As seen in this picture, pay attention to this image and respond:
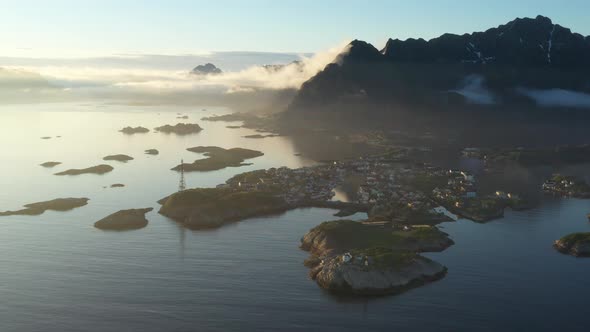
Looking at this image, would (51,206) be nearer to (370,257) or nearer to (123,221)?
(123,221)

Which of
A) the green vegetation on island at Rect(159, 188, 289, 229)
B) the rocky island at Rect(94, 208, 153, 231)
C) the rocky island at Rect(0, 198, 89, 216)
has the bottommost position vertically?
the rocky island at Rect(0, 198, 89, 216)

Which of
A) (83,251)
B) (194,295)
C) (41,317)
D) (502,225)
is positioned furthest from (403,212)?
(41,317)

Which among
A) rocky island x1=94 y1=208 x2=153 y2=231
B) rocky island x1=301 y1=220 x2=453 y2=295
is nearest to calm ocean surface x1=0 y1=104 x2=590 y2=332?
rocky island x1=301 y1=220 x2=453 y2=295

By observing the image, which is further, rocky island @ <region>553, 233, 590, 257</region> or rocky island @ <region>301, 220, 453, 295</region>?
rocky island @ <region>553, 233, 590, 257</region>

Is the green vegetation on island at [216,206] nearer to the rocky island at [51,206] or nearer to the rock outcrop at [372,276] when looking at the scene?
the rocky island at [51,206]

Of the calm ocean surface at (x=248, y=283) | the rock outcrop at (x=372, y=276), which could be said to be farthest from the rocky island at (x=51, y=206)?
the rock outcrop at (x=372, y=276)

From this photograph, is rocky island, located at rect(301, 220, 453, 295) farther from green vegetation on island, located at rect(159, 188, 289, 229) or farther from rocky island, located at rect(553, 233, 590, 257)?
green vegetation on island, located at rect(159, 188, 289, 229)

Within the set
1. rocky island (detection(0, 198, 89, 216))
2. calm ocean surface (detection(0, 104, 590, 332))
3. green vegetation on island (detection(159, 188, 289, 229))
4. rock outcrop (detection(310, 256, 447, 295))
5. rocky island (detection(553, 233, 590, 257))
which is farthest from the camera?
rocky island (detection(0, 198, 89, 216))
